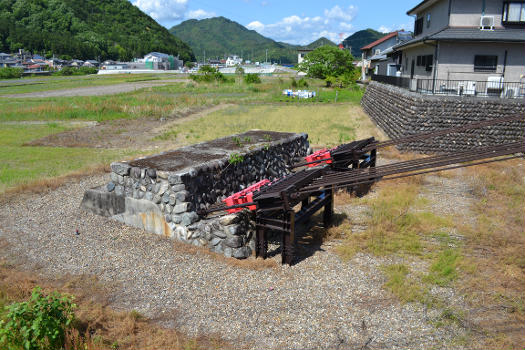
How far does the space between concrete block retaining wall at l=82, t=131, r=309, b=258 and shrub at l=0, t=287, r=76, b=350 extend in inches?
124

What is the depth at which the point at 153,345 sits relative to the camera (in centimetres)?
479

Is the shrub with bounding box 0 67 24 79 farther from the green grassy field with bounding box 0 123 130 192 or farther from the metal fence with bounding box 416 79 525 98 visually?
the metal fence with bounding box 416 79 525 98

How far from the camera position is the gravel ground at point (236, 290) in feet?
16.6

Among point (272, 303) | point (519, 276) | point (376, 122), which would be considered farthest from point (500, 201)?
point (376, 122)

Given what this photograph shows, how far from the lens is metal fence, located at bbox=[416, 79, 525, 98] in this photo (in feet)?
59.8

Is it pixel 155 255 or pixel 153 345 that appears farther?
pixel 155 255

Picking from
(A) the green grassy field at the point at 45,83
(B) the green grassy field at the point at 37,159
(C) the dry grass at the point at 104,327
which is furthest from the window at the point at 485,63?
(A) the green grassy field at the point at 45,83

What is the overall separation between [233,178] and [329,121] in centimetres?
1702

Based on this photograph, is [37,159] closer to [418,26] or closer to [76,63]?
[418,26]

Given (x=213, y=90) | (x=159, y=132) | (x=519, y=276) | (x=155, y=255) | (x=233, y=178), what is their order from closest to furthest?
(x=519, y=276)
(x=155, y=255)
(x=233, y=178)
(x=159, y=132)
(x=213, y=90)

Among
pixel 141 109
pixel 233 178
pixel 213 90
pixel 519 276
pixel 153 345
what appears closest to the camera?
pixel 153 345

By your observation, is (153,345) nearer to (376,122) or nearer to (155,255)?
(155,255)

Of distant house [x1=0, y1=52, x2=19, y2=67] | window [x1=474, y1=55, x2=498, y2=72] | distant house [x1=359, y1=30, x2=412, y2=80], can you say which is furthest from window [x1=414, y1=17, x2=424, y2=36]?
distant house [x1=0, y1=52, x2=19, y2=67]

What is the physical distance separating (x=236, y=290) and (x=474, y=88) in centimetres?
1827
